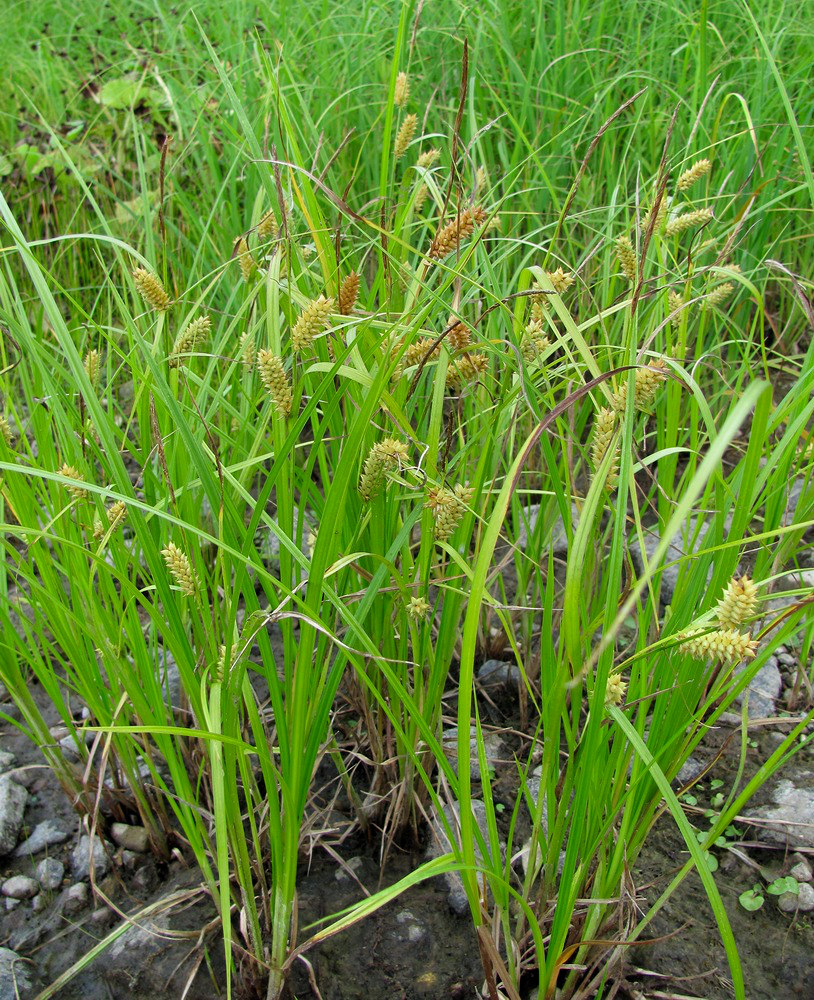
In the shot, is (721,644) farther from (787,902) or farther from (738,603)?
(787,902)

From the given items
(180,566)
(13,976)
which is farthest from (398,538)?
(13,976)

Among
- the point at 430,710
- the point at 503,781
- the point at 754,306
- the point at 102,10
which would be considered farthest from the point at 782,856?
the point at 102,10

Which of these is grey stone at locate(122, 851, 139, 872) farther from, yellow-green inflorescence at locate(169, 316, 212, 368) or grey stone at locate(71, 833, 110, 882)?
yellow-green inflorescence at locate(169, 316, 212, 368)

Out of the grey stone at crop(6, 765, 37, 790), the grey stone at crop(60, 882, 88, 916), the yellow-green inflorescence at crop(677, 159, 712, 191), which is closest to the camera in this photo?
the yellow-green inflorescence at crop(677, 159, 712, 191)

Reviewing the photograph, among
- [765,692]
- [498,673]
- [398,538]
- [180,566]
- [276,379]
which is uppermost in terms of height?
[276,379]

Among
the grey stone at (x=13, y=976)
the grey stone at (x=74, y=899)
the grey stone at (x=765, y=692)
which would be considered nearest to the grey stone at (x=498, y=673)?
the grey stone at (x=765, y=692)

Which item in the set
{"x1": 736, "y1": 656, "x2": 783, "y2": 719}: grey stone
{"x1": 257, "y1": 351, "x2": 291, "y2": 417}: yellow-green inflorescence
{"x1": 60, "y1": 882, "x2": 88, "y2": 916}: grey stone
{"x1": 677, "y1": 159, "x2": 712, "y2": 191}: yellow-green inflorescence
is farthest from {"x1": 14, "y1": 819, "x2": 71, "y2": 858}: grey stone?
{"x1": 677, "y1": 159, "x2": 712, "y2": 191}: yellow-green inflorescence
